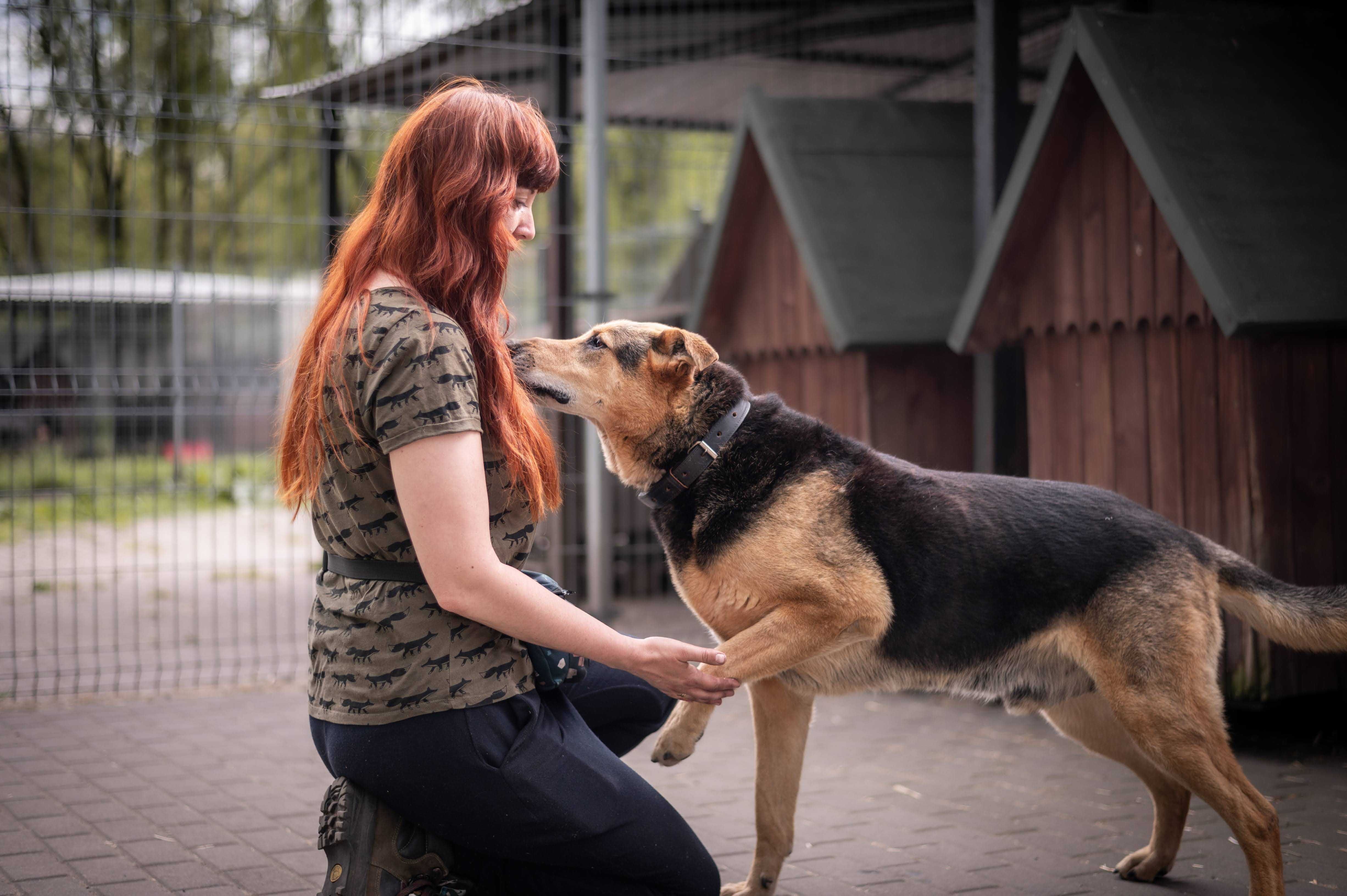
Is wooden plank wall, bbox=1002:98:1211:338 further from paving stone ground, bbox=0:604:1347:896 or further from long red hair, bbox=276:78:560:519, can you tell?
long red hair, bbox=276:78:560:519

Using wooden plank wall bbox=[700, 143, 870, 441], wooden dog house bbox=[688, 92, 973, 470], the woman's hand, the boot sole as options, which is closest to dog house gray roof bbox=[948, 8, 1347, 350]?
wooden dog house bbox=[688, 92, 973, 470]

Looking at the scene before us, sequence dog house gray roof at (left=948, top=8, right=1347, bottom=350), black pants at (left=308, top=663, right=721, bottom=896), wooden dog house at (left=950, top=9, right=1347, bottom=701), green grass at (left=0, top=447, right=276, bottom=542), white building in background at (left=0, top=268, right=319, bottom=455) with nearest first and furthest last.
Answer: black pants at (left=308, top=663, right=721, bottom=896) → dog house gray roof at (left=948, top=8, right=1347, bottom=350) → wooden dog house at (left=950, top=9, right=1347, bottom=701) → white building in background at (left=0, top=268, right=319, bottom=455) → green grass at (left=0, top=447, right=276, bottom=542)

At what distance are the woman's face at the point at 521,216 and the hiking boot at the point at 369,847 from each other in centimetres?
147

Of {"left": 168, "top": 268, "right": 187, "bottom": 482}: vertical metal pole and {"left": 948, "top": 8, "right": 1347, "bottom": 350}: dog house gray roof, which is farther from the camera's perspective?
{"left": 168, "top": 268, "right": 187, "bottom": 482}: vertical metal pole

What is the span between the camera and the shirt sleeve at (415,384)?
101 inches

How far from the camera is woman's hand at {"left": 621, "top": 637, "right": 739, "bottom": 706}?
108 inches

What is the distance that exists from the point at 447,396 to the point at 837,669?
1.74 metres

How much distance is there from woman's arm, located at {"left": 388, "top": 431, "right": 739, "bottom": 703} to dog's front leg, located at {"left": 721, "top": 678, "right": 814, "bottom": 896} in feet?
4.07

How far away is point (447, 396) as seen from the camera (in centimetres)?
259

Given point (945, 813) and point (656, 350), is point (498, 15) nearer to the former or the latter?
point (656, 350)

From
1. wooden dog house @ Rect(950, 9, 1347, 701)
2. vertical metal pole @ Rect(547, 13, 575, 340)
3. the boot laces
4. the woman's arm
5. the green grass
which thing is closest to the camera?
the woman's arm

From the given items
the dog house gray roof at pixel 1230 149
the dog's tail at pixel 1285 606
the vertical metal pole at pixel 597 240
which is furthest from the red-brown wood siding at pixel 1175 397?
the vertical metal pole at pixel 597 240

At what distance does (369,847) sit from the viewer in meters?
2.81

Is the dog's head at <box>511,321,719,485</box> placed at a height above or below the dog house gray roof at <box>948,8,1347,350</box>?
below
